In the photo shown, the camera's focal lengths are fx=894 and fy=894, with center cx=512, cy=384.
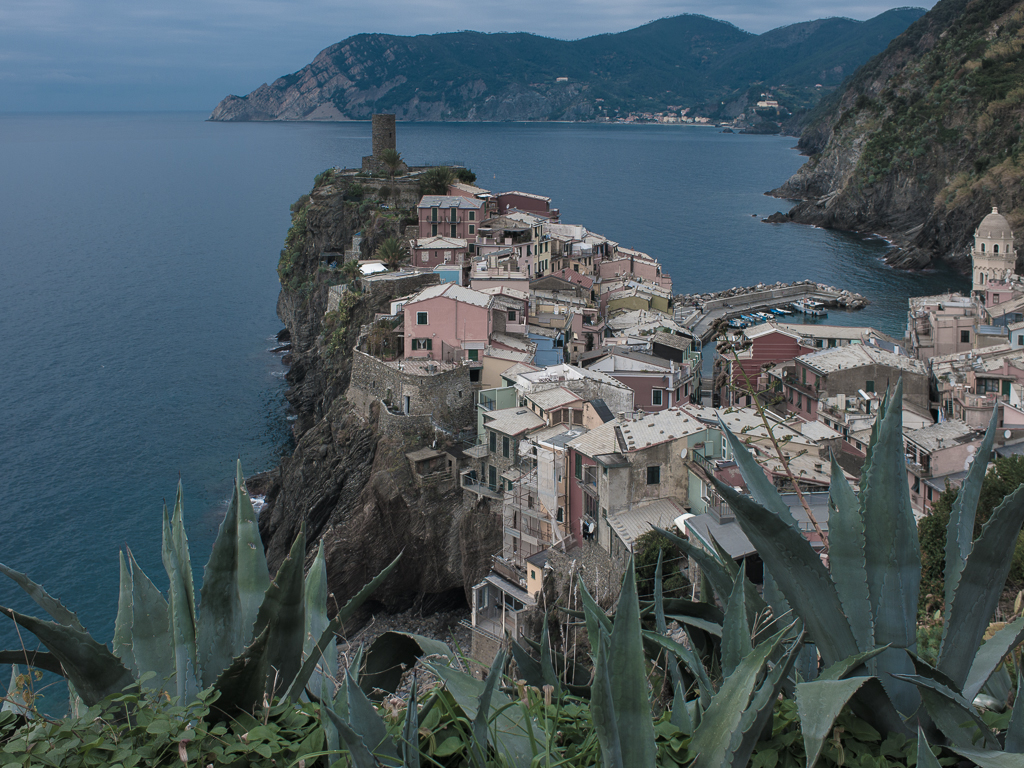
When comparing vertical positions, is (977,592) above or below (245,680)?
above

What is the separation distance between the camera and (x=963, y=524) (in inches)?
132

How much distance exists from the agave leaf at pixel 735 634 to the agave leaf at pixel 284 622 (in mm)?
1673

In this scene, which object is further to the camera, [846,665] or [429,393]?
[429,393]

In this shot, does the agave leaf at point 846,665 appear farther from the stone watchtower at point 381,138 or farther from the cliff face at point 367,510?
the stone watchtower at point 381,138

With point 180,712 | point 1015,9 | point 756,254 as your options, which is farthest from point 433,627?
point 1015,9

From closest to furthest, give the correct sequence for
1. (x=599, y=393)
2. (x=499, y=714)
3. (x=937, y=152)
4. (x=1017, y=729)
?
1. (x=1017, y=729)
2. (x=499, y=714)
3. (x=599, y=393)
4. (x=937, y=152)

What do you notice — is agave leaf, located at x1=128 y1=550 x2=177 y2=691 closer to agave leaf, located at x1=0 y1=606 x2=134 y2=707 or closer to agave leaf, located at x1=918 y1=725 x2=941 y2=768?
agave leaf, located at x1=0 y1=606 x2=134 y2=707

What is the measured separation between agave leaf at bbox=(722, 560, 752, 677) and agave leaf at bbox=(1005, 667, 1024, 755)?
35.1 inches

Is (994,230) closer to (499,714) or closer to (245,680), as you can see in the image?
(499,714)

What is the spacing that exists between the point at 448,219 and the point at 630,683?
40.0 m

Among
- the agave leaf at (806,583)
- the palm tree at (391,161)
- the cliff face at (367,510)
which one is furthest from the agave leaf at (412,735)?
the palm tree at (391,161)

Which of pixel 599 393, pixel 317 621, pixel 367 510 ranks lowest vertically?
pixel 367 510

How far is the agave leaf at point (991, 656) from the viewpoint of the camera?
331 cm

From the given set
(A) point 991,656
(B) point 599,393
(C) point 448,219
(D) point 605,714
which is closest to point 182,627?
(D) point 605,714
